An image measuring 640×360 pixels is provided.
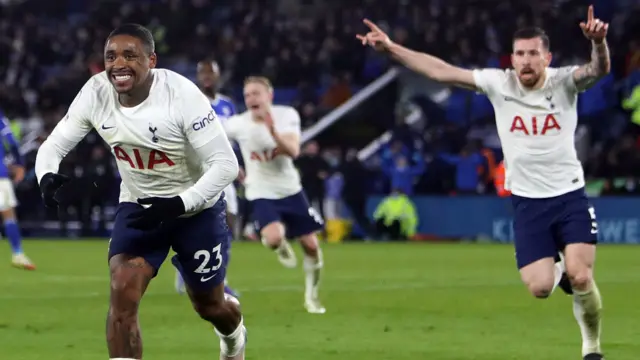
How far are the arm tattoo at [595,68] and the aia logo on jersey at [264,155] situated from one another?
5172 mm

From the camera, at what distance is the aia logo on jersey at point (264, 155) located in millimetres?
13781

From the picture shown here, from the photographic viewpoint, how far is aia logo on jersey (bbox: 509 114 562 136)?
918cm

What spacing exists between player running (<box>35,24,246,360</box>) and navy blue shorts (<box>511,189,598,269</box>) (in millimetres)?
2640

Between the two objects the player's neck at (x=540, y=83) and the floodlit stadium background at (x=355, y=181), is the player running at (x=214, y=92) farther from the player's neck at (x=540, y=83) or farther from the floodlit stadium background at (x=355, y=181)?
the player's neck at (x=540, y=83)

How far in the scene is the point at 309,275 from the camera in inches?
504

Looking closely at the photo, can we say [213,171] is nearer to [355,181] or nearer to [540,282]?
[540,282]

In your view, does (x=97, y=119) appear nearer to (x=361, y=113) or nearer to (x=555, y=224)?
(x=555, y=224)

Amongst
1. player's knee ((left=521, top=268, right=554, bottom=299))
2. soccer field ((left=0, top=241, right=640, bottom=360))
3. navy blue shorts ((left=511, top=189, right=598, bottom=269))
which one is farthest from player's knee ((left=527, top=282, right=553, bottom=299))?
soccer field ((left=0, top=241, right=640, bottom=360))

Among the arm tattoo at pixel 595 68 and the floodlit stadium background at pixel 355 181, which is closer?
the arm tattoo at pixel 595 68

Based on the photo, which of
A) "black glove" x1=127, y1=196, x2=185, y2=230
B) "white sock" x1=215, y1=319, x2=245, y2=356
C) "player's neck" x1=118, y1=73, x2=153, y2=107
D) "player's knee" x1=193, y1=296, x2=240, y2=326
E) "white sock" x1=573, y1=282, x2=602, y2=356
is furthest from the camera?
"white sock" x1=573, y1=282, x2=602, y2=356

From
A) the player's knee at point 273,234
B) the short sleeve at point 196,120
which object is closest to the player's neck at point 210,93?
the player's knee at point 273,234

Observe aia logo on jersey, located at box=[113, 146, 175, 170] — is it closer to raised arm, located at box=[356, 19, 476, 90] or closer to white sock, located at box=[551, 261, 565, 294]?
raised arm, located at box=[356, 19, 476, 90]

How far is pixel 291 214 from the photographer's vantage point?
44.6ft

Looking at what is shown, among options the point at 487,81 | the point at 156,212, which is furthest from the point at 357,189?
the point at 156,212
